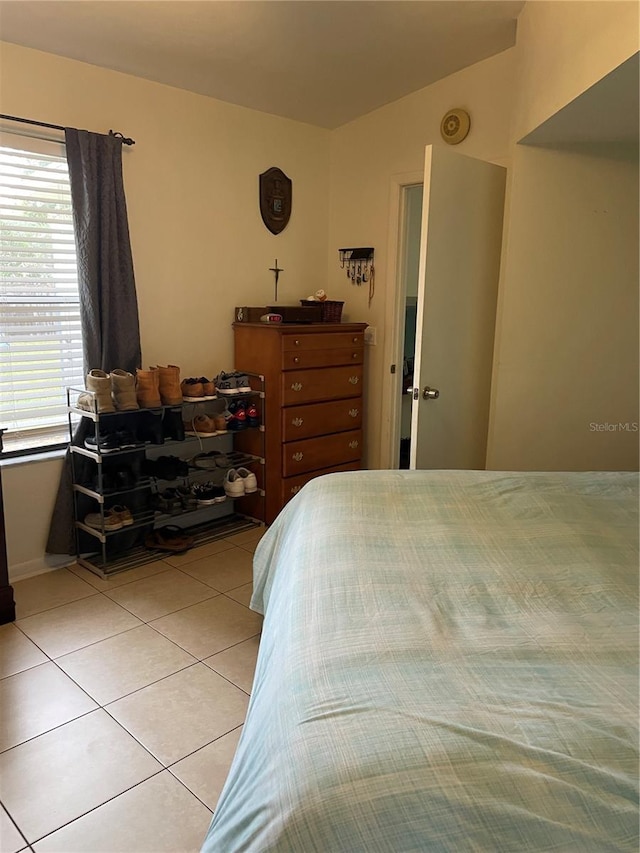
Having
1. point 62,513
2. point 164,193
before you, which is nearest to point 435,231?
point 164,193

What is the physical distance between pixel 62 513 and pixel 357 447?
1.77 meters

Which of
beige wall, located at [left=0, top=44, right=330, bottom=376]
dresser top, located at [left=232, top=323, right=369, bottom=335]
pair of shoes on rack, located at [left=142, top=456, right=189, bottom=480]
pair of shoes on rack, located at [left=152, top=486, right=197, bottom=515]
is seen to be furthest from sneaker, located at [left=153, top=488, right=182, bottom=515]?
dresser top, located at [left=232, top=323, right=369, bottom=335]

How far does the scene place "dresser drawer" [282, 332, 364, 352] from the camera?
Answer: 11.0 feet

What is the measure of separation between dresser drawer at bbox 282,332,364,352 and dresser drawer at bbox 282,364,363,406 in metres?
0.13

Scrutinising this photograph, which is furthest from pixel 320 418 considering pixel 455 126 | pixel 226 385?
pixel 455 126

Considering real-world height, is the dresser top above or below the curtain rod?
below

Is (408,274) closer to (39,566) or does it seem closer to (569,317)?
(569,317)

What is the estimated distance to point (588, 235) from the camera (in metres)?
2.77

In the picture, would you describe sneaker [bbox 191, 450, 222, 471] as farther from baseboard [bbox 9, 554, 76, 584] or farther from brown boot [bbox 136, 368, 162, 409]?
baseboard [bbox 9, 554, 76, 584]

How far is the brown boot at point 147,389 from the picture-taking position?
2949 millimetres

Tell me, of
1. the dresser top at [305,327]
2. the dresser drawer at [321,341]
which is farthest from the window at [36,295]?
the dresser drawer at [321,341]

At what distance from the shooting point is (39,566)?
9.78 feet

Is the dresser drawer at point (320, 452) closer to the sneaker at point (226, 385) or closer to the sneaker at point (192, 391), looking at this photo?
the sneaker at point (226, 385)

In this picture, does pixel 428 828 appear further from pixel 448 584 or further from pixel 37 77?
pixel 37 77
